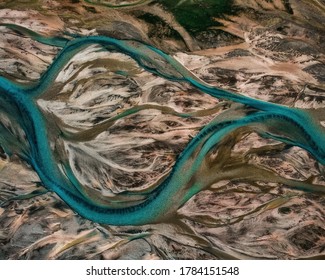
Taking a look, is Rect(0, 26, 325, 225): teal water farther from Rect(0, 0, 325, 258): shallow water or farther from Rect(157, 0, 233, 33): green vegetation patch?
Rect(157, 0, 233, 33): green vegetation patch

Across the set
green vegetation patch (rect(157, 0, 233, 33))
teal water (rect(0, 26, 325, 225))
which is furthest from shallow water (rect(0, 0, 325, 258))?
green vegetation patch (rect(157, 0, 233, 33))

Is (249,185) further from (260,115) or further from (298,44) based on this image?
(298,44)

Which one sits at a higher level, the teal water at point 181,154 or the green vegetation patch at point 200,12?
the green vegetation patch at point 200,12

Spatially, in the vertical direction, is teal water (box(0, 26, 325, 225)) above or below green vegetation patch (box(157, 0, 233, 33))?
below

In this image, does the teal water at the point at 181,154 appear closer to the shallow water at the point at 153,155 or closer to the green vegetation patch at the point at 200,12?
the shallow water at the point at 153,155

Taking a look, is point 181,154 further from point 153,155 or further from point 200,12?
point 200,12

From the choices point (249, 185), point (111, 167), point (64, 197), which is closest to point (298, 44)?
point (249, 185)

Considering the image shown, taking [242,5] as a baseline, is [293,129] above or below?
below

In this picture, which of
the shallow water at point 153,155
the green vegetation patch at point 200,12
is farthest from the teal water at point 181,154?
the green vegetation patch at point 200,12
